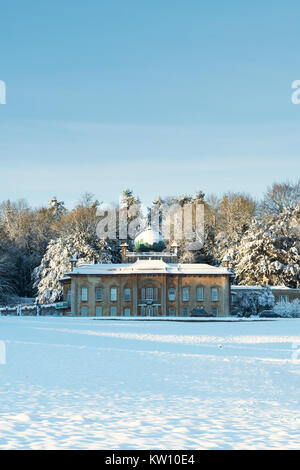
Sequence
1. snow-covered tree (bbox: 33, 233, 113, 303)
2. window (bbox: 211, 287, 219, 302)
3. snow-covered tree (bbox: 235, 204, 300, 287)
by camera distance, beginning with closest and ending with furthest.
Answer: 1. window (bbox: 211, 287, 219, 302)
2. snow-covered tree (bbox: 235, 204, 300, 287)
3. snow-covered tree (bbox: 33, 233, 113, 303)

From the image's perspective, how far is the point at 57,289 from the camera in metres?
76.8

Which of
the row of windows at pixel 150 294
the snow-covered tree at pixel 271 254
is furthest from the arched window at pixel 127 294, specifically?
the snow-covered tree at pixel 271 254

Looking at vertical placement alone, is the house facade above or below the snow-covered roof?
below

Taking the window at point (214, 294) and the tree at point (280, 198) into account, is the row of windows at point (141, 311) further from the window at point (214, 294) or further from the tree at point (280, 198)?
the tree at point (280, 198)

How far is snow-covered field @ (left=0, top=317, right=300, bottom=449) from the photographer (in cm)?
1109

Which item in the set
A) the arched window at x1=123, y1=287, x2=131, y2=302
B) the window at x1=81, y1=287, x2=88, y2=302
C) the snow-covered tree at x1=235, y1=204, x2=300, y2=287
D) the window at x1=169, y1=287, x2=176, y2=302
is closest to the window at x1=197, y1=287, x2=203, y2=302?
the window at x1=169, y1=287, x2=176, y2=302

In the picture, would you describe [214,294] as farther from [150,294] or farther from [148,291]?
[148,291]

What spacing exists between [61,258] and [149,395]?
63.9 metres

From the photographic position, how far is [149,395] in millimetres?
15609

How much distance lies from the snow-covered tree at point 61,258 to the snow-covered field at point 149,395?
4816 cm

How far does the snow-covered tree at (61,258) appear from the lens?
77438 mm

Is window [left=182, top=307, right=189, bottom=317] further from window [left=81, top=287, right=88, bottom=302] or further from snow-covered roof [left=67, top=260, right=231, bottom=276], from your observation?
window [left=81, top=287, right=88, bottom=302]

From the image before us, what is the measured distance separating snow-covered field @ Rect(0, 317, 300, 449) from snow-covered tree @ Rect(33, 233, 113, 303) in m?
48.2
